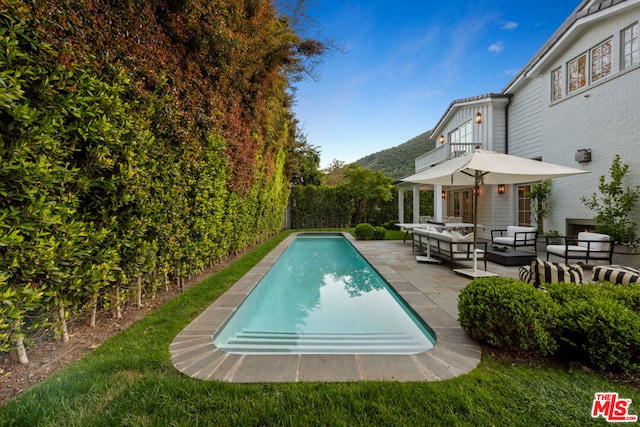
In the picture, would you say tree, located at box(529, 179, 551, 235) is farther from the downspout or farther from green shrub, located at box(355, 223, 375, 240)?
green shrub, located at box(355, 223, 375, 240)

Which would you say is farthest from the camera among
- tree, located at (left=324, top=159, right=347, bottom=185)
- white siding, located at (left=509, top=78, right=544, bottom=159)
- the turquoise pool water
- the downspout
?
tree, located at (left=324, top=159, right=347, bottom=185)

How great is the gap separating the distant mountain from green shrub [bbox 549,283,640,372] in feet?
97.3

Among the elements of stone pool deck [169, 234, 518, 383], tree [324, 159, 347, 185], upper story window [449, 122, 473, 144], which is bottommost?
stone pool deck [169, 234, 518, 383]

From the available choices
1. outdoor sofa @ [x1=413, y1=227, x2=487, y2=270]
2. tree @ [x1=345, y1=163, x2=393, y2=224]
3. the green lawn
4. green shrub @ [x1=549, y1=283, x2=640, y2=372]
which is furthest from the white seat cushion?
tree @ [x1=345, y1=163, x2=393, y2=224]

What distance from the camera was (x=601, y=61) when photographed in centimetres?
741

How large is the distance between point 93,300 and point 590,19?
12.7 metres

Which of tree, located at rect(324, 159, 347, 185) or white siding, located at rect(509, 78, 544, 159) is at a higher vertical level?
tree, located at rect(324, 159, 347, 185)

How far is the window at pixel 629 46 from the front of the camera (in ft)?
21.2

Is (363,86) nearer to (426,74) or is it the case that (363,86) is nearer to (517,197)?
(426,74)

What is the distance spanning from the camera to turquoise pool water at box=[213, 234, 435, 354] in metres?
3.23

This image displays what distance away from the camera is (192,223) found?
4.82 meters

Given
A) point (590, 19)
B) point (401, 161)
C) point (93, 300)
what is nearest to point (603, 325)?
point (93, 300)

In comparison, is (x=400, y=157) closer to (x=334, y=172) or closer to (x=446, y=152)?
(x=334, y=172)
